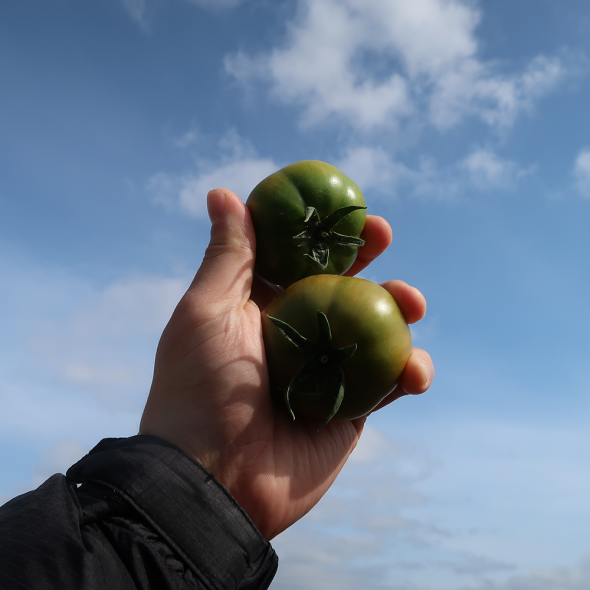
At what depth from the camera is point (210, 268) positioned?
4477 millimetres

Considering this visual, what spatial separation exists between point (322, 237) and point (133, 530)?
2742mm

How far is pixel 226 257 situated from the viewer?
14.7 ft

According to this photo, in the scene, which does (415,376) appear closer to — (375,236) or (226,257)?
(375,236)

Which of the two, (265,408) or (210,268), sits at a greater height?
(210,268)

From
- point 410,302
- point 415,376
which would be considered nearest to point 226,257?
point 410,302

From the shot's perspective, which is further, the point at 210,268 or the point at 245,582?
the point at 210,268

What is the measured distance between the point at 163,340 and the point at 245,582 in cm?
195

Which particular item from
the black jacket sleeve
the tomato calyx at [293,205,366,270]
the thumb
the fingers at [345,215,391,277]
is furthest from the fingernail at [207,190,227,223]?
the black jacket sleeve

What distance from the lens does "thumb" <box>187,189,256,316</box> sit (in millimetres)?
4352

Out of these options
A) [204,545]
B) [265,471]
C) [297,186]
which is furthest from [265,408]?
[297,186]

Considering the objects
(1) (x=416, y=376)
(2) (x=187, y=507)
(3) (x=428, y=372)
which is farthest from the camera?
(3) (x=428, y=372)

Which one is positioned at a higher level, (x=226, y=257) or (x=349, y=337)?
(x=226, y=257)

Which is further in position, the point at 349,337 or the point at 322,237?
the point at 322,237

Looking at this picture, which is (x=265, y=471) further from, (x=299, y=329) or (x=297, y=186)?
(x=297, y=186)
